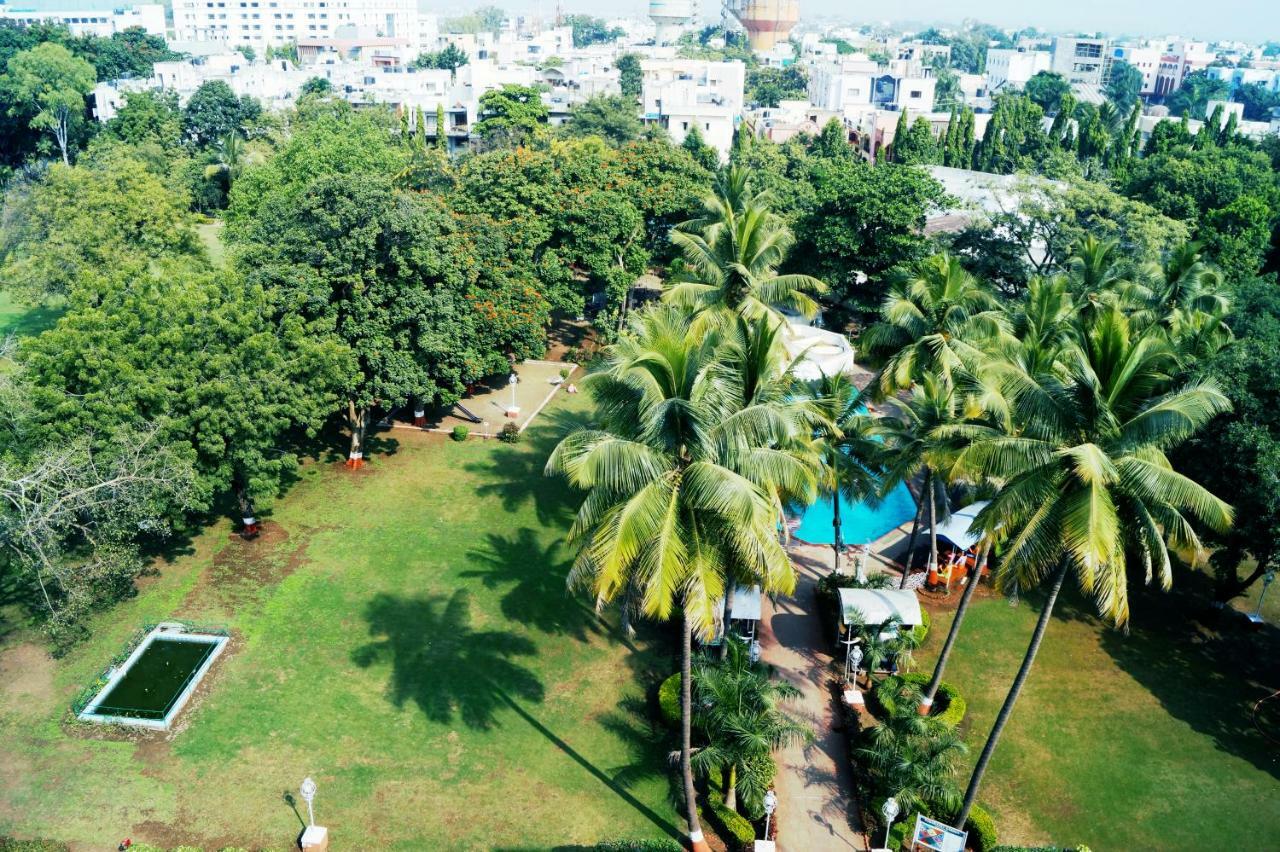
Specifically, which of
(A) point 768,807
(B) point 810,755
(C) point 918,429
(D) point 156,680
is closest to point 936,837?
(A) point 768,807

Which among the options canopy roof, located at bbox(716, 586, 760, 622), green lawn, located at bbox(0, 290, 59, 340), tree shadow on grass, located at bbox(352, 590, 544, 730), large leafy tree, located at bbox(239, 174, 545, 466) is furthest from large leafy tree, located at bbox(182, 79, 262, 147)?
canopy roof, located at bbox(716, 586, 760, 622)

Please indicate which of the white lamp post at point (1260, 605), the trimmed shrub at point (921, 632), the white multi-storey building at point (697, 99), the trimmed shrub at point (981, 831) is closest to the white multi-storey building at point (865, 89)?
the white multi-storey building at point (697, 99)

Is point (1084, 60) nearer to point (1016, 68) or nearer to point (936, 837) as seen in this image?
point (1016, 68)

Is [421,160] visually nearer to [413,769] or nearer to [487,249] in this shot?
[487,249]

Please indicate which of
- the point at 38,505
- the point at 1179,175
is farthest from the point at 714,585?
the point at 1179,175

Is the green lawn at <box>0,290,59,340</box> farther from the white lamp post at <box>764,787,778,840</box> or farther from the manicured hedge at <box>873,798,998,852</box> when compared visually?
the manicured hedge at <box>873,798,998,852</box>

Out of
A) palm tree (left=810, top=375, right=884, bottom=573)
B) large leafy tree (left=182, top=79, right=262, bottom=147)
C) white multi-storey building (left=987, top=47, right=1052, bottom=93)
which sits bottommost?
palm tree (left=810, top=375, right=884, bottom=573)
